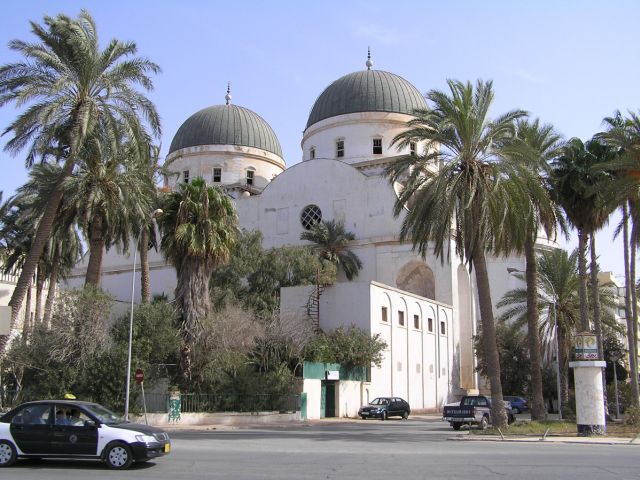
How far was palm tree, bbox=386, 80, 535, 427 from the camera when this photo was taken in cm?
2514

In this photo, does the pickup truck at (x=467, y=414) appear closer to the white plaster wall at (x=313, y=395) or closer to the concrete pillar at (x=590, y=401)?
the concrete pillar at (x=590, y=401)

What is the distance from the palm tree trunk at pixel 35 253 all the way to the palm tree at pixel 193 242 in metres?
4.68

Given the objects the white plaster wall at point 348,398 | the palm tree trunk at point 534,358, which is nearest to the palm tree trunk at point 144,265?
the white plaster wall at point 348,398

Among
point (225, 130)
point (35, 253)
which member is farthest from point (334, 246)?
point (35, 253)

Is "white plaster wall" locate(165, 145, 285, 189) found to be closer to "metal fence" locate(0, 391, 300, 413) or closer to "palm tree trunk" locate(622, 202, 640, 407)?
"metal fence" locate(0, 391, 300, 413)

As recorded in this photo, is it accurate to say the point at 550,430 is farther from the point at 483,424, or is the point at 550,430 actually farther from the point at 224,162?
the point at 224,162

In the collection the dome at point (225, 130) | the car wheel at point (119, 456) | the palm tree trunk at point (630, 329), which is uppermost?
the dome at point (225, 130)

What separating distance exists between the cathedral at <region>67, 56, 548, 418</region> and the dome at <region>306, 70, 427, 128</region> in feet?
0.38

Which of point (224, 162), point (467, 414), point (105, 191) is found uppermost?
point (224, 162)

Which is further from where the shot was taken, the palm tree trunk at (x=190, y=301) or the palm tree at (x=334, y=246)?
the palm tree at (x=334, y=246)

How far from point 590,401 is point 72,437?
16.9m

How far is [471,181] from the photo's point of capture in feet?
83.0

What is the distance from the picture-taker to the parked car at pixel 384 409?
36844mm

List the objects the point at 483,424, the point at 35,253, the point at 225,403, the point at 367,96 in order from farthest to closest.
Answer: the point at 367,96 < the point at 225,403 < the point at 35,253 < the point at 483,424
